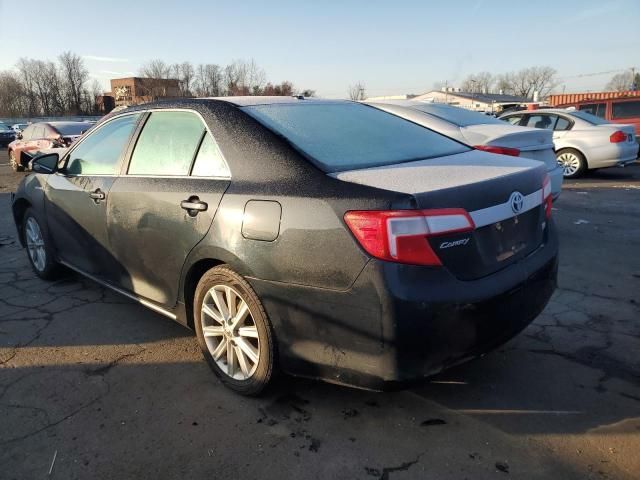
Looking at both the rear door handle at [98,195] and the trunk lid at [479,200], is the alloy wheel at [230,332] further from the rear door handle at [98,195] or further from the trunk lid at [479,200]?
the rear door handle at [98,195]

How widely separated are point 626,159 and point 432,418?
413 inches

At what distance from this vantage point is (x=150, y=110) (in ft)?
11.3

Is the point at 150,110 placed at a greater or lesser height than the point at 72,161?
greater

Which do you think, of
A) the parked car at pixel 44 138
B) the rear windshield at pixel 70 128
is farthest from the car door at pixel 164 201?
the rear windshield at pixel 70 128

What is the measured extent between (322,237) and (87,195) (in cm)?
237

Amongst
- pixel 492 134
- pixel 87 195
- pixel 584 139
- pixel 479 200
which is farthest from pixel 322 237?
pixel 584 139

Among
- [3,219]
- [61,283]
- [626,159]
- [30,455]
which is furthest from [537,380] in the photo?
[626,159]

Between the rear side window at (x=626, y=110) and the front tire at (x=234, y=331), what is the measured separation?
1520cm

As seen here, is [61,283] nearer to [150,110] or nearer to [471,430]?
[150,110]

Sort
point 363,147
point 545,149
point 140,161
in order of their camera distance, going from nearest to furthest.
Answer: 1. point 363,147
2. point 140,161
3. point 545,149

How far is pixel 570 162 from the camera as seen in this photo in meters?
11.1

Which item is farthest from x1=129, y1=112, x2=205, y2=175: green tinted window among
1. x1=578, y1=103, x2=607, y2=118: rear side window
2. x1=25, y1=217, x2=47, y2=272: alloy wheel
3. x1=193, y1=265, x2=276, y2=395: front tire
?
x1=578, y1=103, x2=607, y2=118: rear side window

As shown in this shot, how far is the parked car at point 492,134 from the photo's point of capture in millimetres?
5670

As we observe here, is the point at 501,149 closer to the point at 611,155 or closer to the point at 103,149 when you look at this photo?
the point at 103,149
